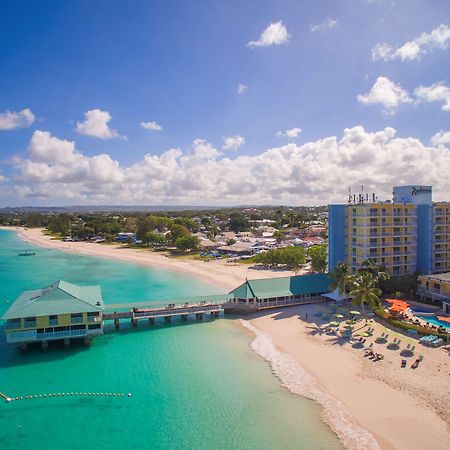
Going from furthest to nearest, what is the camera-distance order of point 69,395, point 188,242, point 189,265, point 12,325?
point 188,242 → point 189,265 → point 12,325 → point 69,395

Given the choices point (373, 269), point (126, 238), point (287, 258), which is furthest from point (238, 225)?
point (373, 269)

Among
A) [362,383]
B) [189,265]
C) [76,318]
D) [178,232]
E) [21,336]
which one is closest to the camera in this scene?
[362,383]

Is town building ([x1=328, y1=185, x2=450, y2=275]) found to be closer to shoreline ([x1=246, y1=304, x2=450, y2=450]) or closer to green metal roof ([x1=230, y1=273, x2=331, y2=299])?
green metal roof ([x1=230, y1=273, x2=331, y2=299])

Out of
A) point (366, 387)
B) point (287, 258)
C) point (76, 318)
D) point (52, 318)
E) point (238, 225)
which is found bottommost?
point (366, 387)

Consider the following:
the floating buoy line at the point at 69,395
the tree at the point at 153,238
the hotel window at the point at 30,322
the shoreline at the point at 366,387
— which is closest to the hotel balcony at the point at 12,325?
the hotel window at the point at 30,322

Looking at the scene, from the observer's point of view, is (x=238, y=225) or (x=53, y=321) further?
(x=238, y=225)

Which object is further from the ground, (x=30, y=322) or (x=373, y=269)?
(x=373, y=269)

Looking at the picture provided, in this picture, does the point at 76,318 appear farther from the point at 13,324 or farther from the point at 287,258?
the point at 287,258

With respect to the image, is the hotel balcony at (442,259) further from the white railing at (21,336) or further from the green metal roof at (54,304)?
the white railing at (21,336)
